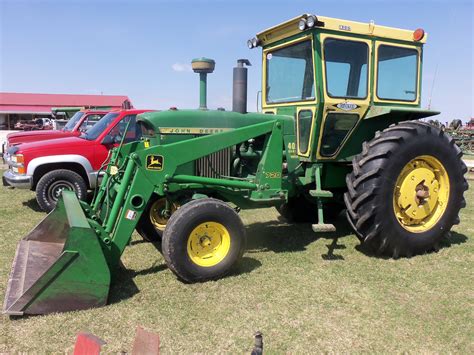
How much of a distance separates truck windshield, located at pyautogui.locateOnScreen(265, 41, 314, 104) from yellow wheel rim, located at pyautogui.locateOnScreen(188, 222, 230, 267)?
192 centimetres

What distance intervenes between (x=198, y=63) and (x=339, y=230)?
296 cm

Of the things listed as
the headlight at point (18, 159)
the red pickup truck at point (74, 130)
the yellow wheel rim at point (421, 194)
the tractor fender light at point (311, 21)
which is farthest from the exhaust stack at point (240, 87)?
the red pickup truck at point (74, 130)

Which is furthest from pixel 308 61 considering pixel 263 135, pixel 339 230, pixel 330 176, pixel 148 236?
pixel 148 236

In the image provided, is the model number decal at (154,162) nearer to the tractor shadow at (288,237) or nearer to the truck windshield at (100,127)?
the tractor shadow at (288,237)

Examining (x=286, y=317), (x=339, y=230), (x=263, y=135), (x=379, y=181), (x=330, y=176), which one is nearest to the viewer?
(x=286, y=317)

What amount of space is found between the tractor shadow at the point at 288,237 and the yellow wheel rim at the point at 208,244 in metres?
0.83

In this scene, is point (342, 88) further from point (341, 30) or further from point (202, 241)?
point (202, 241)

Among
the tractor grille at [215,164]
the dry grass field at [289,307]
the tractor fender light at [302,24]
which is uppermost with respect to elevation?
the tractor fender light at [302,24]

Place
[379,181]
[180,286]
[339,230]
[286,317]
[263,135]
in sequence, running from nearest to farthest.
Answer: [286,317] < [180,286] < [379,181] < [263,135] < [339,230]

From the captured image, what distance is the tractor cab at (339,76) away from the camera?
15.5ft

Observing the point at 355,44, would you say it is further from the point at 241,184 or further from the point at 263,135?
the point at 241,184

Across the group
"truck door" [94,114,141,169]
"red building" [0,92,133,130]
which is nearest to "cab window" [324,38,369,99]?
"truck door" [94,114,141,169]

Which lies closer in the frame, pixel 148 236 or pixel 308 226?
pixel 148 236

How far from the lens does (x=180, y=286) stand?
3.88 m
